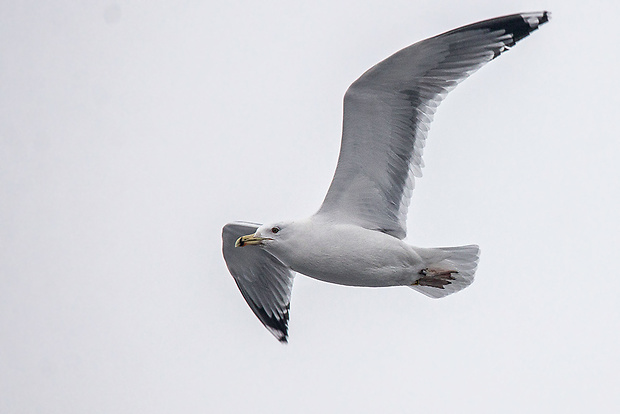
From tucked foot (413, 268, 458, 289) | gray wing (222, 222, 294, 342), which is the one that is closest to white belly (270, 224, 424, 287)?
tucked foot (413, 268, 458, 289)

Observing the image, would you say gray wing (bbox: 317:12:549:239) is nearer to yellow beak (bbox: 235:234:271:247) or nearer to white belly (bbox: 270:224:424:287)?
white belly (bbox: 270:224:424:287)

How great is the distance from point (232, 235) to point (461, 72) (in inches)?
104

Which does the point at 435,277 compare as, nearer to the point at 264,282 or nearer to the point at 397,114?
the point at 397,114

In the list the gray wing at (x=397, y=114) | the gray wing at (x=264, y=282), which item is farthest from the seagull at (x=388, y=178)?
the gray wing at (x=264, y=282)

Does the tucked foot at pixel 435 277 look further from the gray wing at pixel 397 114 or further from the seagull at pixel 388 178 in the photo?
the gray wing at pixel 397 114

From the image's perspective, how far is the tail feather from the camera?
8.78m

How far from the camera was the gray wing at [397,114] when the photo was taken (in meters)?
8.17

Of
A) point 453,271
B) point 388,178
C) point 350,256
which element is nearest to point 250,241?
point 350,256

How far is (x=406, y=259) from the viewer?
8570mm

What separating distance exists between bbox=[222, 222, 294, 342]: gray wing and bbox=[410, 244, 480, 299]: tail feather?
1.61 m

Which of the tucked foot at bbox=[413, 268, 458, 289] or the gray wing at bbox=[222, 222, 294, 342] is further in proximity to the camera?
the gray wing at bbox=[222, 222, 294, 342]

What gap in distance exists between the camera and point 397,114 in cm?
848

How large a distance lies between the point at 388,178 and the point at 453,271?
36.0 inches

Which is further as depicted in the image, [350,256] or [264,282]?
[264,282]
